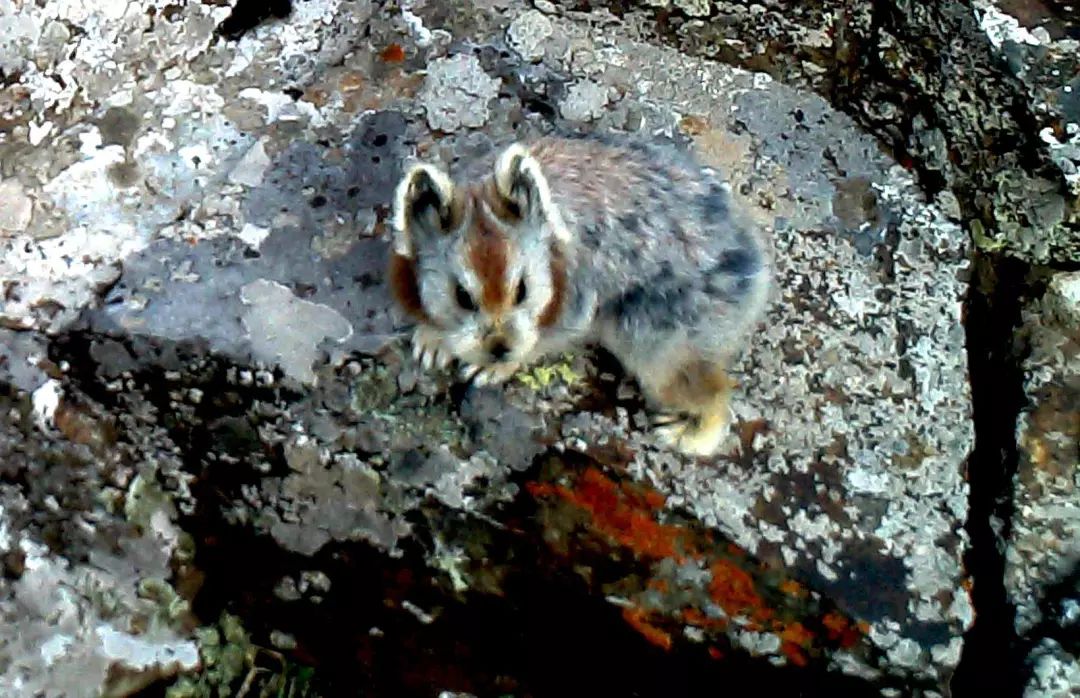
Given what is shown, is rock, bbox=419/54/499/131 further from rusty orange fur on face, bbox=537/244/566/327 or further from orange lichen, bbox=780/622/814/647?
orange lichen, bbox=780/622/814/647

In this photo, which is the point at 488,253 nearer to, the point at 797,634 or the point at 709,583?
the point at 709,583

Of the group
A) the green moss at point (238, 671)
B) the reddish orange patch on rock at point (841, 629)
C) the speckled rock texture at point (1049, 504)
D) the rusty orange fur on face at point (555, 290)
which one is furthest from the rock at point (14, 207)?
the speckled rock texture at point (1049, 504)

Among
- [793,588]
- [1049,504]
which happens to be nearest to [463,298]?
[793,588]

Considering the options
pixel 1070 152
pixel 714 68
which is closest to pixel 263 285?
pixel 714 68

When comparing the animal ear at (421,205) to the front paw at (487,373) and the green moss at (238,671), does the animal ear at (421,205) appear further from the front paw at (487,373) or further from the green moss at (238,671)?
the green moss at (238,671)

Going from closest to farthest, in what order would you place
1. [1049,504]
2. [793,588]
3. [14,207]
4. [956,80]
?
[793,588], [1049,504], [14,207], [956,80]

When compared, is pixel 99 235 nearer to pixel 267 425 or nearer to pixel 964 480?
pixel 267 425

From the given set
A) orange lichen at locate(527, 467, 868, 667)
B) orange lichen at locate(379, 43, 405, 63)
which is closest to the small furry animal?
orange lichen at locate(527, 467, 868, 667)
